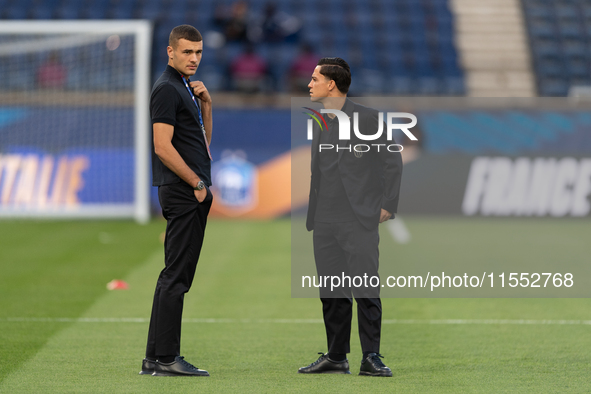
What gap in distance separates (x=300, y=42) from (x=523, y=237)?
27.6ft

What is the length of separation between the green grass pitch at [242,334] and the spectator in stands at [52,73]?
13.8 ft

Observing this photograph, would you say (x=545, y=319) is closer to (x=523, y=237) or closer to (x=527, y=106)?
(x=523, y=237)

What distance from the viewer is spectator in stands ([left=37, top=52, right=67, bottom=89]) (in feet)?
44.9

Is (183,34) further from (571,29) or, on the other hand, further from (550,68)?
(571,29)

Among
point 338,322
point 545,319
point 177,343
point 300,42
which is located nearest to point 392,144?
point 338,322

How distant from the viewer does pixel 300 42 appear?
61.1 ft

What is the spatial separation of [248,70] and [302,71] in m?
1.08

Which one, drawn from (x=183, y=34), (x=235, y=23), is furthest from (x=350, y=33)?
(x=183, y=34)

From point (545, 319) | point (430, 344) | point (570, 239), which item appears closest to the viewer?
point (430, 344)

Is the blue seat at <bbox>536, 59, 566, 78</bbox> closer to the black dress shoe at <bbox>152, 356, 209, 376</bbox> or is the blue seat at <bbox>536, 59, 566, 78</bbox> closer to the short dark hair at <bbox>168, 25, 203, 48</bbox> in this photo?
the short dark hair at <bbox>168, 25, 203, 48</bbox>

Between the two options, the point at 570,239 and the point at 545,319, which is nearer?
the point at 545,319

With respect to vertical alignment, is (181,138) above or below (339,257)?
above

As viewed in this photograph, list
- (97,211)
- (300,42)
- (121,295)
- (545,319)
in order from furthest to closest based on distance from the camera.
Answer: (300,42), (97,211), (121,295), (545,319)

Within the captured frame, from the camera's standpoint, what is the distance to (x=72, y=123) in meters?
13.8
